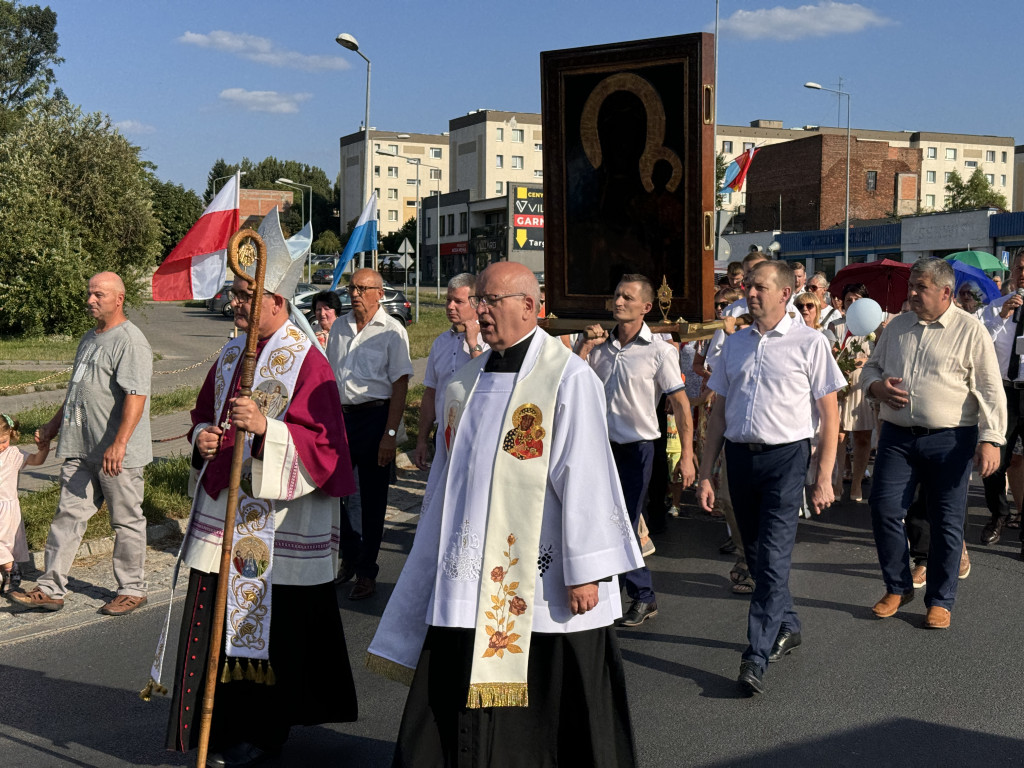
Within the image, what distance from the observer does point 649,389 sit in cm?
652

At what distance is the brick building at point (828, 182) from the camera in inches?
2589

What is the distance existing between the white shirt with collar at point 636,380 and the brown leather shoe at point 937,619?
1859mm

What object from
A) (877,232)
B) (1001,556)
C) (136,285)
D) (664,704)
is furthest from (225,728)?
(877,232)

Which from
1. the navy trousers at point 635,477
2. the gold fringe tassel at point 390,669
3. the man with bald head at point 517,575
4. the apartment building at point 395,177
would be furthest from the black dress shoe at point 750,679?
the apartment building at point 395,177

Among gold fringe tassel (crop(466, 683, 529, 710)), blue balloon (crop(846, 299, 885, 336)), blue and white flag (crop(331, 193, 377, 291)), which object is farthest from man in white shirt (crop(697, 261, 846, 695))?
blue and white flag (crop(331, 193, 377, 291))

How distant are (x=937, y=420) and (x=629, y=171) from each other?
4.06 meters

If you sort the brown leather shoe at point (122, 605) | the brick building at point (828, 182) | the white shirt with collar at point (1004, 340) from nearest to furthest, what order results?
the brown leather shoe at point (122, 605), the white shirt with collar at point (1004, 340), the brick building at point (828, 182)

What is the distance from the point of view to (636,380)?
6520mm

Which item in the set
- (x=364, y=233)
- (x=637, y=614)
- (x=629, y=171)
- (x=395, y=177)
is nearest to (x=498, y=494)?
(x=637, y=614)

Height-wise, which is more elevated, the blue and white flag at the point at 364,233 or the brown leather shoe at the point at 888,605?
the blue and white flag at the point at 364,233

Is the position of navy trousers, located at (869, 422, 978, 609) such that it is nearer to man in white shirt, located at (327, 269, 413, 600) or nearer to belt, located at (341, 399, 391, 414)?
man in white shirt, located at (327, 269, 413, 600)

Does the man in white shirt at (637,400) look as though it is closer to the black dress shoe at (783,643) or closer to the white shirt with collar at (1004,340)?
the black dress shoe at (783,643)

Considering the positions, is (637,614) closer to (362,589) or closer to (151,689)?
(362,589)

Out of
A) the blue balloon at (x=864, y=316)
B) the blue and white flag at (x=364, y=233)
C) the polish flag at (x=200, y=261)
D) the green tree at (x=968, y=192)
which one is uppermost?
the green tree at (x=968, y=192)
